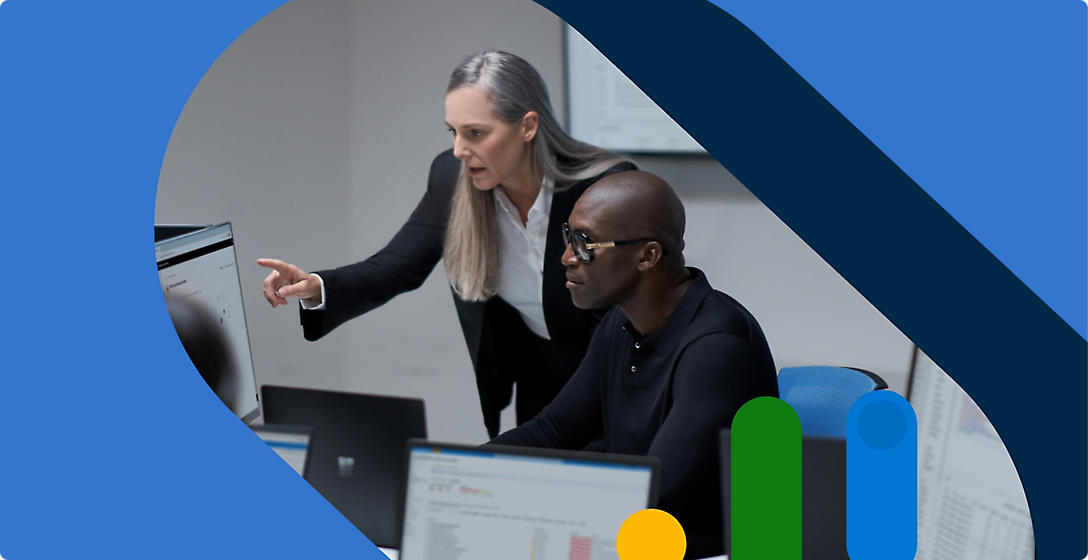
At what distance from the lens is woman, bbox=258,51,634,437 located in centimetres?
123

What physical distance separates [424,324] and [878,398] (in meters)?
0.78

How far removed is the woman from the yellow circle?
503 millimetres

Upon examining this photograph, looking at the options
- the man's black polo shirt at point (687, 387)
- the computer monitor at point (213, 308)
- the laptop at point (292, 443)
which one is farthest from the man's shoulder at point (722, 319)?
the computer monitor at point (213, 308)

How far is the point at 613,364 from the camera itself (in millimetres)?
1298

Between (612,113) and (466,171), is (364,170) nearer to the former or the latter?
(466,171)

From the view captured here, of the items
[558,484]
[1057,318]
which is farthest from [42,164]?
[1057,318]

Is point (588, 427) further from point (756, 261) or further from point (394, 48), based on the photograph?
point (394, 48)

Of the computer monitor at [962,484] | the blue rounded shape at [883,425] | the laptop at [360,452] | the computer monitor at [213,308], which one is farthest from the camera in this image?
the computer monitor at [213,308]

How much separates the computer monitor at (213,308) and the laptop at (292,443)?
23 centimetres

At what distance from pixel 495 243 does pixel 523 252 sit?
0.16 ft

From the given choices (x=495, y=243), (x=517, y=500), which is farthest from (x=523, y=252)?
(x=517, y=500)

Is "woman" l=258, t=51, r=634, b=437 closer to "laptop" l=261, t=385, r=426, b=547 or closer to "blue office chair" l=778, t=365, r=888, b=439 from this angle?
"laptop" l=261, t=385, r=426, b=547

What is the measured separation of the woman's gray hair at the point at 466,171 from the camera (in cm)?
121

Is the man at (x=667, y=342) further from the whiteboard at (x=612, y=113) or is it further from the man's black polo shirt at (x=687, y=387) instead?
the whiteboard at (x=612, y=113)
